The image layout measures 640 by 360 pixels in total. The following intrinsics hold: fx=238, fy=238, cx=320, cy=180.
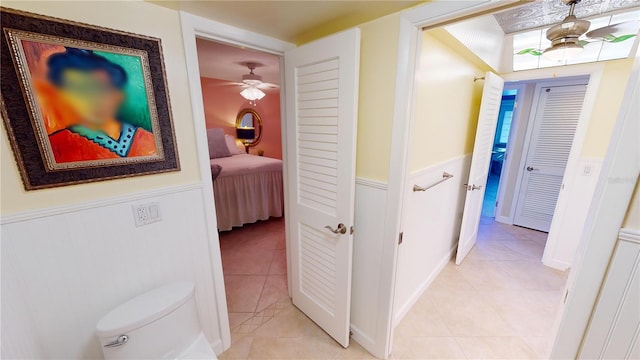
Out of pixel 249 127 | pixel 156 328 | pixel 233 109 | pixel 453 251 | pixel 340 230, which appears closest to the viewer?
pixel 156 328

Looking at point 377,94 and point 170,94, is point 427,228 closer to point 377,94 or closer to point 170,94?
point 377,94

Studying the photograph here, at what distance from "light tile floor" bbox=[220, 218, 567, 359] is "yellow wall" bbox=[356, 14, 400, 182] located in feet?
4.05

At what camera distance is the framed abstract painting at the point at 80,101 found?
2.76ft

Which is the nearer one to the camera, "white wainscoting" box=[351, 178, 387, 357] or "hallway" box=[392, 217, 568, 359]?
"white wainscoting" box=[351, 178, 387, 357]

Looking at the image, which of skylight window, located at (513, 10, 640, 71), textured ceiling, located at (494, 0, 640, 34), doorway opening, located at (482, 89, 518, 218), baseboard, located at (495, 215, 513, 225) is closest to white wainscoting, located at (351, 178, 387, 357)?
textured ceiling, located at (494, 0, 640, 34)


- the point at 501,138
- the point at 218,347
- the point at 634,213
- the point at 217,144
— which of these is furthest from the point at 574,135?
the point at 501,138

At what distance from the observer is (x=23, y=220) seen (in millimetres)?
903

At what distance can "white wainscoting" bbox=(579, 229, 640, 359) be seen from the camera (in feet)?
2.82

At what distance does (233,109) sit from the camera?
5461 mm

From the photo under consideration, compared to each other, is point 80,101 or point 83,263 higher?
point 80,101

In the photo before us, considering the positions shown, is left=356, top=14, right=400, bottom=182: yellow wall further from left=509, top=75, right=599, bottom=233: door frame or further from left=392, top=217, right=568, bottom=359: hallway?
left=509, top=75, right=599, bottom=233: door frame

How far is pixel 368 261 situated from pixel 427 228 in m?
0.76

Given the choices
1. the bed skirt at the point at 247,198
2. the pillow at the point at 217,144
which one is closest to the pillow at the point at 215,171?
the bed skirt at the point at 247,198

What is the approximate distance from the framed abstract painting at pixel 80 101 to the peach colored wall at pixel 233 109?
3.74 metres
